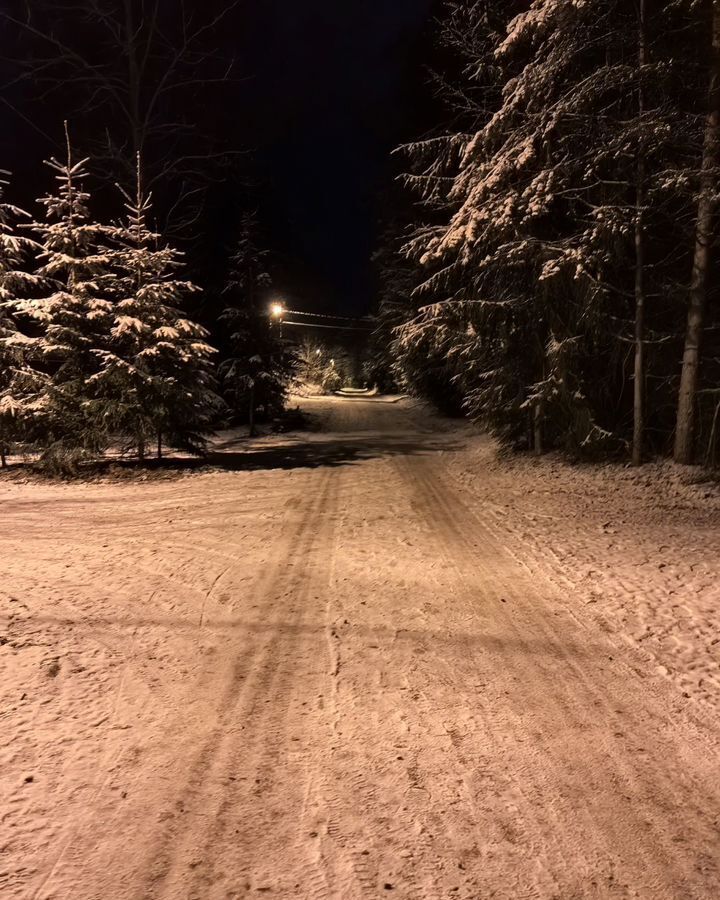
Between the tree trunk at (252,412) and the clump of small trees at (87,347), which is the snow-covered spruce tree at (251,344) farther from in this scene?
the clump of small trees at (87,347)

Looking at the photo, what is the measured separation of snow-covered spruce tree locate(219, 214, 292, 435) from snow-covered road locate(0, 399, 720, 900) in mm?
15217

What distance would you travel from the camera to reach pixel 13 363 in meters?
12.2

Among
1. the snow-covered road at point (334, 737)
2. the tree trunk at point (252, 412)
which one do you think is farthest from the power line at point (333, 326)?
the snow-covered road at point (334, 737)

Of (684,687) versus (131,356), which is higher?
(131,356)

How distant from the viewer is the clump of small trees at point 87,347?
11836mm

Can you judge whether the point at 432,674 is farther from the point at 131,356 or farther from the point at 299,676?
the point at 131,356

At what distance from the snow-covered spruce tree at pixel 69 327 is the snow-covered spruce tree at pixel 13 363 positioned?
0.87 ft

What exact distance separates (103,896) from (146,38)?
24.1m

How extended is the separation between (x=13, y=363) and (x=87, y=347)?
1574mm

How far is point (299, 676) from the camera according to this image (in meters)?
4.00

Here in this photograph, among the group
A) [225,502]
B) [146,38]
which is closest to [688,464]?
[225,502]

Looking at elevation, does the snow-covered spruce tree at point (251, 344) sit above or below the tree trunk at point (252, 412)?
above

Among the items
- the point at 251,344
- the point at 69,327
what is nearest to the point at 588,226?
the point at 69,327

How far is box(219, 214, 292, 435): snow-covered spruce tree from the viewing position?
21406mm
